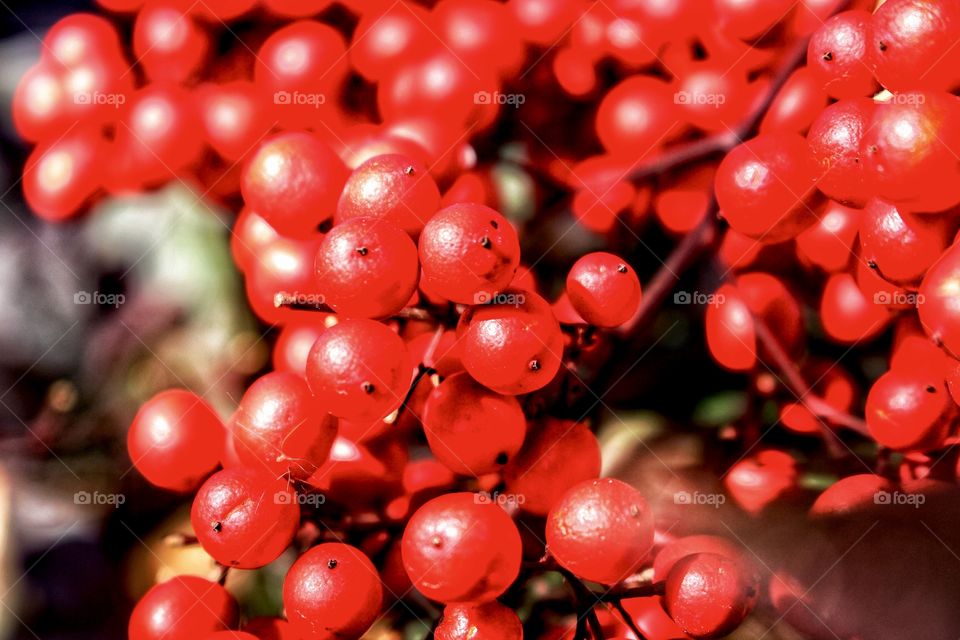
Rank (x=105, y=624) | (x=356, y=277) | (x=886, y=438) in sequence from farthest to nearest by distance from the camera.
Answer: (x=105, y=624) → (x=886, y=438) → (x=356, y=277)

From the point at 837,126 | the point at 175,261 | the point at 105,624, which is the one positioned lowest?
the point at 105,624

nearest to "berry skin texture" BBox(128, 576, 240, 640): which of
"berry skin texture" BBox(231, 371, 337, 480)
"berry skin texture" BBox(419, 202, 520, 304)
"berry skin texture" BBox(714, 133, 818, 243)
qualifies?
"berry skin texture" BBox(231, 371, 337, 480)

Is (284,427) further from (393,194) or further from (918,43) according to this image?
(918,43)

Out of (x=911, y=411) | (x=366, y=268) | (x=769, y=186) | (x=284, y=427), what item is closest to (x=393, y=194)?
(x=366, y=268)

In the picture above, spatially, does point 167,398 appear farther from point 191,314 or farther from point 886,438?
point 886,438

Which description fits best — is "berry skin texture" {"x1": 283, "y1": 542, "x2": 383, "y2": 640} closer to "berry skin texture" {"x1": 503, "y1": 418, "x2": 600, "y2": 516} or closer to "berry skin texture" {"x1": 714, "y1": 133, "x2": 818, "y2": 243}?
"berry skin texture" {"x1": 503, "y1": 418, "x2": 600, "y2": 516}

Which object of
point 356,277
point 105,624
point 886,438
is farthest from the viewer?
point 105,624

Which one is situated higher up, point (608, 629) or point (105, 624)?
point (608, 629)

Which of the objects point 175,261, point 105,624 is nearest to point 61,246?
point 175,261
